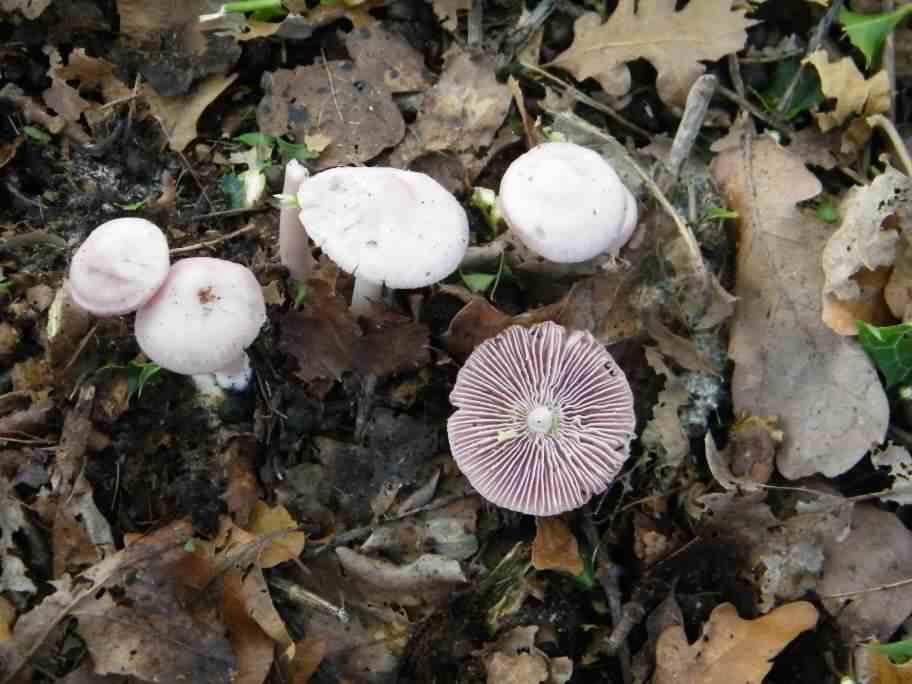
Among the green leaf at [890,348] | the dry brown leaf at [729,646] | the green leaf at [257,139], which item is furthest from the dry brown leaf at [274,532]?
the green leaf at [890,348]

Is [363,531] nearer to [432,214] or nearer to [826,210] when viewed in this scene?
[432,214]

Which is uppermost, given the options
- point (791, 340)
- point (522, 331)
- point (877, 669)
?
point (522, 331)

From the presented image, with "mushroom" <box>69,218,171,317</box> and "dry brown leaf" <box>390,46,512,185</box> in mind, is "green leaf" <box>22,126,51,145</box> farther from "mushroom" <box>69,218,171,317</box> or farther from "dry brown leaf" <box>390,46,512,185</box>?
"dry brown leaf" <box>390,46,512,185</box>

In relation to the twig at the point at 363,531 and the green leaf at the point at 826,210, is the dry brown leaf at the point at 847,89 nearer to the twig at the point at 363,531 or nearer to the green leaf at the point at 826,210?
the green leaf at the point at 826,210

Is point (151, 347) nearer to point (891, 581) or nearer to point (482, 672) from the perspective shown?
point (482, 672)

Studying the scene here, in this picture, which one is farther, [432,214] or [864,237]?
[864,237]

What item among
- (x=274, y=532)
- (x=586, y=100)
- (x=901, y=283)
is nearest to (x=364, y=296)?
(x=274, y=532)
